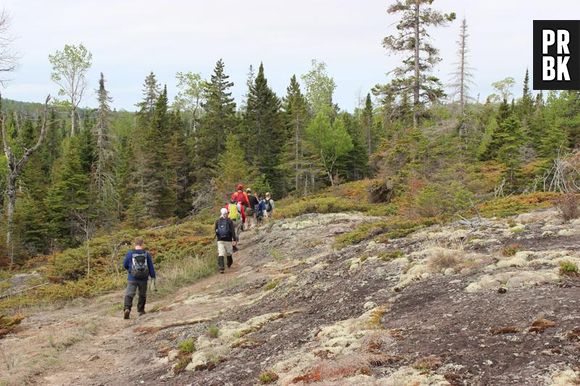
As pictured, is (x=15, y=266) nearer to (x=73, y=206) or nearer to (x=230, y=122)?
(x=73, y=206)

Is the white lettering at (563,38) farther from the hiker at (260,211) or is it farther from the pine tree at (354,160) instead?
the pine tree at (354,160)

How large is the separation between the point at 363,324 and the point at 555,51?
11983 millimetres

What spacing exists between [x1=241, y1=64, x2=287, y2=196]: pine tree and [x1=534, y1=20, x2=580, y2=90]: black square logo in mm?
31639

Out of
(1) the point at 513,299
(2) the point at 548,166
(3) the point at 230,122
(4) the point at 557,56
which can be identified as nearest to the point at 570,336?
(1) the point at 513,299

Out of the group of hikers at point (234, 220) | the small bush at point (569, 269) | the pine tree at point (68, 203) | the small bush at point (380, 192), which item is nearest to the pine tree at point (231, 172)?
the pine tree at point (68, 203)

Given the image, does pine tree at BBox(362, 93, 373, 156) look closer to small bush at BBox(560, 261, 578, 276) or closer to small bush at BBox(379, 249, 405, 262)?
small bush at BBox(379, 249, 405, 262)

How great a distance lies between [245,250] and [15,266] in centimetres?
1760

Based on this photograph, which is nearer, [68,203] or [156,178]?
[68,203]

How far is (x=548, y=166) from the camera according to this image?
82.5 ft

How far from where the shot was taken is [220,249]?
48.3ft

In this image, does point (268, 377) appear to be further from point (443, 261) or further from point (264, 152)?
point (264, 152)

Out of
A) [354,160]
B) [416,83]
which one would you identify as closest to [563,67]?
[416,83]

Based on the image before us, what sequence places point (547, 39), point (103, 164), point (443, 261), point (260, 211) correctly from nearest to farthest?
point (443, 261)
point (547, 39)
point (260, 211)
point (103, 164)

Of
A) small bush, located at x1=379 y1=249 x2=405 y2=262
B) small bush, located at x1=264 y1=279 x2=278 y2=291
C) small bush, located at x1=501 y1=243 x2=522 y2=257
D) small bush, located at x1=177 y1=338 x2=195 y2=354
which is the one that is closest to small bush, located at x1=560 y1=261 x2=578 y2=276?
small bush, located at x1=501 y1=243 x2=522 y2=257
